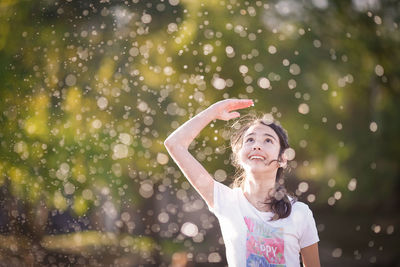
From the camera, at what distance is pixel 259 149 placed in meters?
1.48

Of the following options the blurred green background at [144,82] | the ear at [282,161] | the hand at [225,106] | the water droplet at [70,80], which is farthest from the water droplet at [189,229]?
the hand at [225,106]

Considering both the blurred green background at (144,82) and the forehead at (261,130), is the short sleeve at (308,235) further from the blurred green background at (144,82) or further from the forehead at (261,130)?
the blurred green background at (144,82)

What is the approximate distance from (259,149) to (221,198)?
0.21 metres

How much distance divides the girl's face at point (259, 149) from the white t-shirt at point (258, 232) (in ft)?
0.36

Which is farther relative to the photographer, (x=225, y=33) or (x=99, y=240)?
(x=99, y=240)

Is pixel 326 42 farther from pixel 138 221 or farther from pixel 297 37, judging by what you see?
pixel 138 221

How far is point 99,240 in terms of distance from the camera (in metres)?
4.36

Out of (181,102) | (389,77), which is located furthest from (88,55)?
(389,77)

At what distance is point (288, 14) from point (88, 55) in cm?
156

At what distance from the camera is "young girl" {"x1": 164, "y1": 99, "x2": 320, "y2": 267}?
1.33m

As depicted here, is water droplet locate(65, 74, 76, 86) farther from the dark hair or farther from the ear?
the ear

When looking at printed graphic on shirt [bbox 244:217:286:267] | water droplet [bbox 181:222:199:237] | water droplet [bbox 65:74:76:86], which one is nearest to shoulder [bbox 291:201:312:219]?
printed graphic on shirt [bbox 244:217:286:267]

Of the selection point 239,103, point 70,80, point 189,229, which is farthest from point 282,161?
point 189,229

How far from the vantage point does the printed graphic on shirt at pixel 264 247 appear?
4.31 feet
